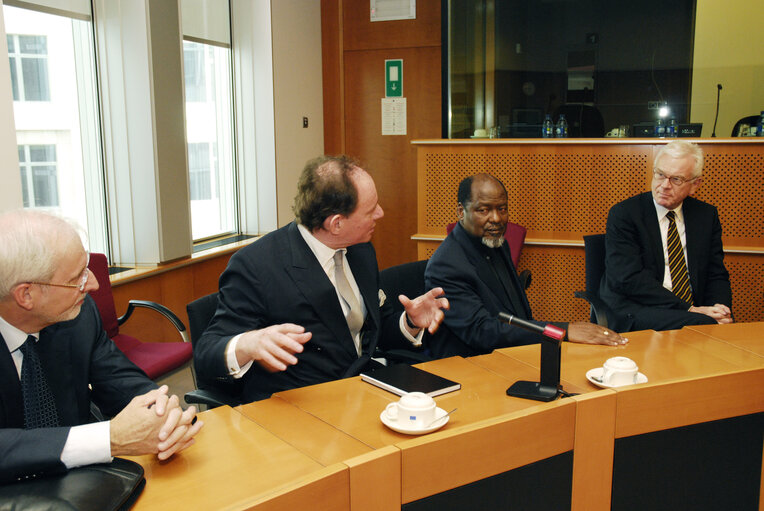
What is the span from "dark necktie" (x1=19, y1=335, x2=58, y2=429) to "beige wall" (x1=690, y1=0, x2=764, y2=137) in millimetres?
6095

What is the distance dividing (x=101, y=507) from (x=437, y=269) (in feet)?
5.74

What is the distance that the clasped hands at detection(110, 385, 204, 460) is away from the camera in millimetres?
1410

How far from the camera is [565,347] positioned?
233cm

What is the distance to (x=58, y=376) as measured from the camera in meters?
1.72

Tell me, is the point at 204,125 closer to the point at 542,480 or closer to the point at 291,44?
the point at 291,44

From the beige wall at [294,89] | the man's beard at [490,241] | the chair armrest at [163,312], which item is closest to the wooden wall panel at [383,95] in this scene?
the beige wall at [294,89]

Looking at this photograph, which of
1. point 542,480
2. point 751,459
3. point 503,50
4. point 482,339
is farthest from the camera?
point 503,50

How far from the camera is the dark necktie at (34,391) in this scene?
1.62 meters

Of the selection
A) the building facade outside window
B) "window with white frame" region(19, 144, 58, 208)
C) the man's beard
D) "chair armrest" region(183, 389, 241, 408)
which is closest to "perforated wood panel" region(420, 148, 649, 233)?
the building facade outside window

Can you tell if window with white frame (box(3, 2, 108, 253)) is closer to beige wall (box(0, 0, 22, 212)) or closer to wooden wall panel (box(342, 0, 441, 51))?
beige wall (box(0, 0, 22, 212))

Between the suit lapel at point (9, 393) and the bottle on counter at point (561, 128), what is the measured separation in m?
5.29

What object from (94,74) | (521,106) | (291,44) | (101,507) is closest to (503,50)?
(521,106)

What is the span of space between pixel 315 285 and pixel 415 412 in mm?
754

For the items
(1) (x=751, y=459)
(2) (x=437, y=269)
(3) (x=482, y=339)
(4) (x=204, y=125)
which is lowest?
(1) (x=751, y=459)
